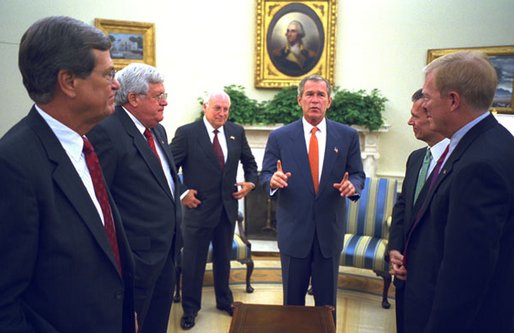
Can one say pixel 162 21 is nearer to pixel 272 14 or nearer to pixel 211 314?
pixel 272 14

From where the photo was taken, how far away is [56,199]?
1.15 meters

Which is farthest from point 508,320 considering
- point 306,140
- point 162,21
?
point 162,21

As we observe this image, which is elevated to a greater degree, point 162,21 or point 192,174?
point 162,21

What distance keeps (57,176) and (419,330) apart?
1.48 metres

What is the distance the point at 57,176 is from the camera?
1157mm

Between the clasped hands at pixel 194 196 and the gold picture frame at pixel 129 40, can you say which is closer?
the clasped hands at pixel 194 196

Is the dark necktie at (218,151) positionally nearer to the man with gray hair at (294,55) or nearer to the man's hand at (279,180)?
the man's hand at (279,180)

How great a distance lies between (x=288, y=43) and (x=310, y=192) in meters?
3.96

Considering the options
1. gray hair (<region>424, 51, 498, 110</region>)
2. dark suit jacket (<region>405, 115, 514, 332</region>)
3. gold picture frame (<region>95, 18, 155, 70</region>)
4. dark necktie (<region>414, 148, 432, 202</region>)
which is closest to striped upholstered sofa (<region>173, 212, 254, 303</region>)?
dark necktie (<region>414, 148, 432, 202</region>)

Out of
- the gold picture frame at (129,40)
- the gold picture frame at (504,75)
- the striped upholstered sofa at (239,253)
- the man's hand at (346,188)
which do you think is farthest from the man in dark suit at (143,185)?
the gold picture frame at (504,75)

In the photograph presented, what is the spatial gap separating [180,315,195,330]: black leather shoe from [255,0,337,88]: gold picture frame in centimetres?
375

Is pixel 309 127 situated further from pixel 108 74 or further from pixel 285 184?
pixel 108 74

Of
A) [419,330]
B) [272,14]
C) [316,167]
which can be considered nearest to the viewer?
[419,330]

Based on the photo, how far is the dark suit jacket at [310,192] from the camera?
2.73 meters
